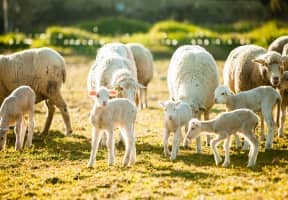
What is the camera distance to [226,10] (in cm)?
4356

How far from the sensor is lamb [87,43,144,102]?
11.3 metres

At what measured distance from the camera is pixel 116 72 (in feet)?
38.9

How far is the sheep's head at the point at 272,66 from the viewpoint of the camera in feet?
38.7

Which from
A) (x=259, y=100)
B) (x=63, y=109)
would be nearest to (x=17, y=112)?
(x=63, y=109)

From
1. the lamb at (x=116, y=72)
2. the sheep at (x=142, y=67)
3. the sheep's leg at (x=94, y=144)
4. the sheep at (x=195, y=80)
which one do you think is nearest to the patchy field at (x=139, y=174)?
the sheep's leg at (x=94, y=144)

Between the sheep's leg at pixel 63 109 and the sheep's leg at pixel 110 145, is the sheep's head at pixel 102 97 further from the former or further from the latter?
the sheep's leg at pixel 63 109

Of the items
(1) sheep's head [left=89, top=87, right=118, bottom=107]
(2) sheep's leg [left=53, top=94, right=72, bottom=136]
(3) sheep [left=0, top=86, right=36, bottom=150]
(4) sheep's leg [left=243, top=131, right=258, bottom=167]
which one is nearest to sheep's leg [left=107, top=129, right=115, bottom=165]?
(1) sheep's head [left=89, top=87, right=118, bottom=107]

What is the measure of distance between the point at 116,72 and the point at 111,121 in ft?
7.36

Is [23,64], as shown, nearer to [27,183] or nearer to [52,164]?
[52,164]

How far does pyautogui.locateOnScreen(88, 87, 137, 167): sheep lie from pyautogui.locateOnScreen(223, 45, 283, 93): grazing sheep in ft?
10.7

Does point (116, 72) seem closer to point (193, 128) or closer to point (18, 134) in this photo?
point (18, 134)

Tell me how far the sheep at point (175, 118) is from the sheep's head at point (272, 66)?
2.07 meters

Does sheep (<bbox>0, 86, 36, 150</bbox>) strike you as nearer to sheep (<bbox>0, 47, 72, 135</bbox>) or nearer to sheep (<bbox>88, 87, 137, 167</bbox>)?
sheep (<bbox>0, 47, 72, 135</bbox>)

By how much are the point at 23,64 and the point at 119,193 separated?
19.2 ft
